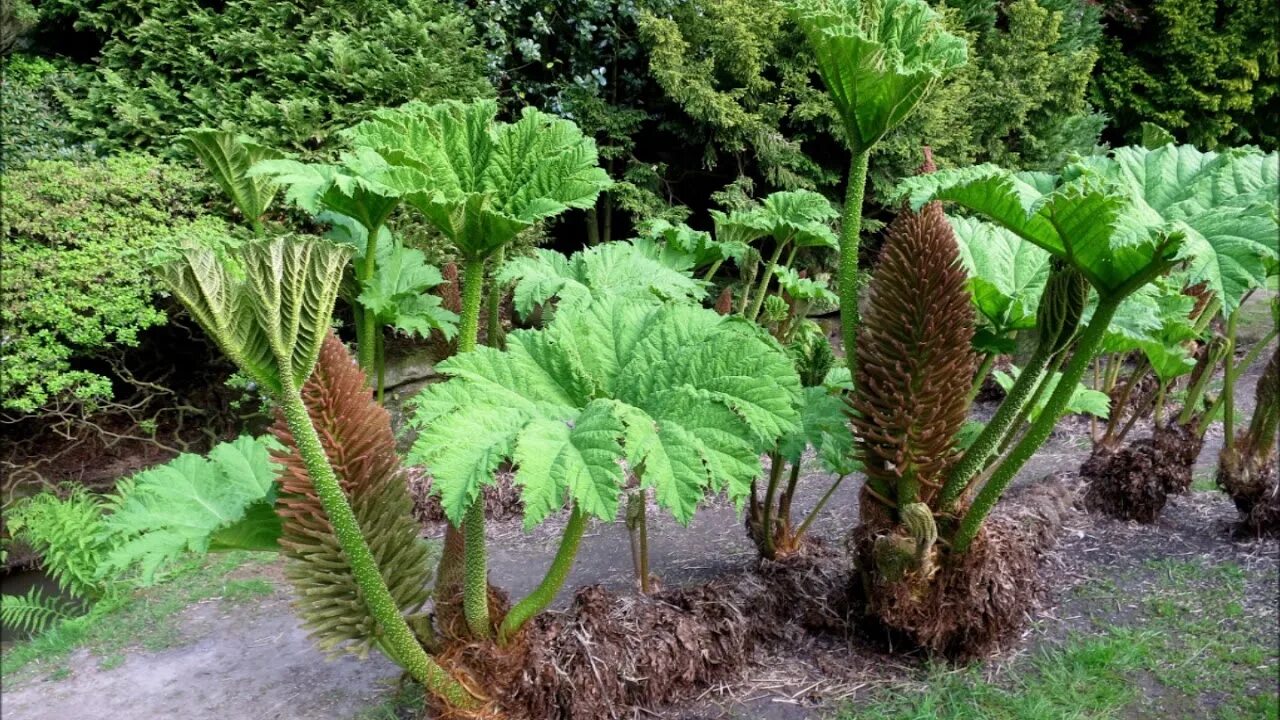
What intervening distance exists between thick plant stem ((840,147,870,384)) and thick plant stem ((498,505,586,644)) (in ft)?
3.01

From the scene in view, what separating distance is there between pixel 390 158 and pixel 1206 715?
8.47ft

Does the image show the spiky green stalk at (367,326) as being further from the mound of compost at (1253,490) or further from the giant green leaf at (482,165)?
the mound of compost at (1253,490)

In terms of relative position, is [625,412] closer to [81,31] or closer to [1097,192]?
[1097,192]

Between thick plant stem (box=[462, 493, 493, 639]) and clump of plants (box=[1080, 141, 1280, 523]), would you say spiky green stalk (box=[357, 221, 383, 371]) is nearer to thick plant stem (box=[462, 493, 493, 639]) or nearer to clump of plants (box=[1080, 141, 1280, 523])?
thick plant stem (box=[462, 493, 493, 639])

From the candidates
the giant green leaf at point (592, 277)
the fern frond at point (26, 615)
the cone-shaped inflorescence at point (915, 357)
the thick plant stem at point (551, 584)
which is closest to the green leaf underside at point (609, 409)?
the thick plant stem at point (551, 584)

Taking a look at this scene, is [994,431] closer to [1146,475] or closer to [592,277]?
[592,277]

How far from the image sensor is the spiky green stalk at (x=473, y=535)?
1741mm

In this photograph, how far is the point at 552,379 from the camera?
175 centimetres

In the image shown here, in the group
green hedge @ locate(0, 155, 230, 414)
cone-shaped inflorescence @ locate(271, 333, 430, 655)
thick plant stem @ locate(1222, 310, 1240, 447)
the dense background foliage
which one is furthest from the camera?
the dense background foliage

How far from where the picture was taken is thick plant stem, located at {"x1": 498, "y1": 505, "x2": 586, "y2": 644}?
1.78 metres

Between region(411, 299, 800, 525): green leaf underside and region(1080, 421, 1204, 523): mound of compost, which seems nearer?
region(411, 299, 800, 525): green leaf underside

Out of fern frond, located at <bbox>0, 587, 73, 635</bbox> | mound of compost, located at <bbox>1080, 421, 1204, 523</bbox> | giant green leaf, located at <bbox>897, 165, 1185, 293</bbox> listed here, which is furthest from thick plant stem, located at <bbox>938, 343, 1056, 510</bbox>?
fern frond, located at <bbox>0, 587, 73, 635</bbox>

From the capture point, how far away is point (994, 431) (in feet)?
6.74

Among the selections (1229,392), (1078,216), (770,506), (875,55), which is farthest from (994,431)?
(1229,392)
